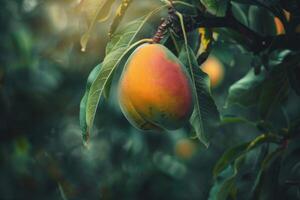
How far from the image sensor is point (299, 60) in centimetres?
141

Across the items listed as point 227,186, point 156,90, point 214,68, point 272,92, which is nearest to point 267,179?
point 227,186

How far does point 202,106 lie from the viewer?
45.8 inches

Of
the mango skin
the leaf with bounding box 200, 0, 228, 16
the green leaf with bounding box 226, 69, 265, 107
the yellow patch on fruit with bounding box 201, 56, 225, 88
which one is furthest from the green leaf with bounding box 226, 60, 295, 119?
the yellow patch on fruit with bounding box 201, 56, 225, 88

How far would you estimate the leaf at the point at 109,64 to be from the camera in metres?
1.12

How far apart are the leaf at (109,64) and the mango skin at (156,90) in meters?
0.04

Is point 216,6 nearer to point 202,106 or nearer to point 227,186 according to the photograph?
point 202,106

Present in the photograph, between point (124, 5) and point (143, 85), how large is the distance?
0.19 m

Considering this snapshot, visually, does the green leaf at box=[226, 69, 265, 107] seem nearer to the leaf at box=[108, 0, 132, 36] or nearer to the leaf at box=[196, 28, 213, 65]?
the leaf at box=[196, 28, 213, 65]

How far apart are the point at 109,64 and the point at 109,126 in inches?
Result: 75.0

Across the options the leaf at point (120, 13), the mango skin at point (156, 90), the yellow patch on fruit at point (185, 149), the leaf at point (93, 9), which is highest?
the leaf at point (93, 9)

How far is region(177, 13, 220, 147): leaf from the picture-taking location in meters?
1.15

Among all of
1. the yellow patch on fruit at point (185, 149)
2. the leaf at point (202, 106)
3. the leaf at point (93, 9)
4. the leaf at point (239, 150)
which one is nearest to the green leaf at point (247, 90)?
the leaf at point (239, 150)

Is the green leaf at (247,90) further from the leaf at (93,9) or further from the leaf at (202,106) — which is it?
the leaf at (93,9)

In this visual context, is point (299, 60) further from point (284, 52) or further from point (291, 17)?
point (284, 52)
